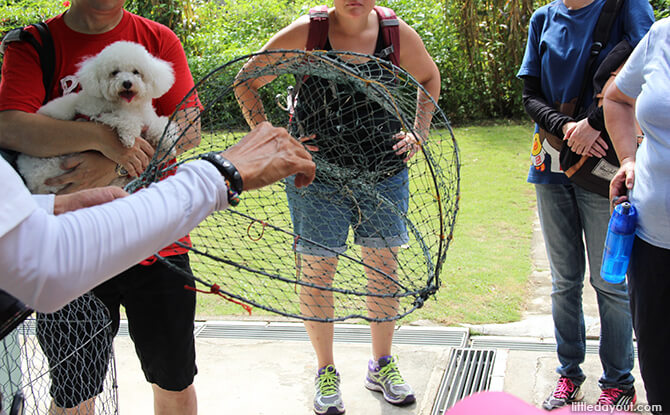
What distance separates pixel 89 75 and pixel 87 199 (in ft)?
2.50

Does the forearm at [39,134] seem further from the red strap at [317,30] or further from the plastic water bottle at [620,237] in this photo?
the plastic water bottle at [620,237]

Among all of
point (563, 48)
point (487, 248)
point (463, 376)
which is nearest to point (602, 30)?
point (563, 48)

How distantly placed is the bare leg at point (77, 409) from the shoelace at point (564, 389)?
1.95m

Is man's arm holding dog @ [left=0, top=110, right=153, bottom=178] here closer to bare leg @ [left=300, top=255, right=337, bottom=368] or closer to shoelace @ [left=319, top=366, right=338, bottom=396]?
bare leg @ [left=300, top=255, right=337, bottom=368]

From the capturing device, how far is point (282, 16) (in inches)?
450

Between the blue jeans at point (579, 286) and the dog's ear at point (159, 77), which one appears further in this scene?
the blue jeans at point (579, 286)

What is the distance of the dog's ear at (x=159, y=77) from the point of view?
2068mm

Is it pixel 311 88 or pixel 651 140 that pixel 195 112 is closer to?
pixel 311 88

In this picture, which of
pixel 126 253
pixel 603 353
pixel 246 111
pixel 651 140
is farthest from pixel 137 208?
pixel 603 353

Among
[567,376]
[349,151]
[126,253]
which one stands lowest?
[567,376]

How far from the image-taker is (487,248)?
4.81m

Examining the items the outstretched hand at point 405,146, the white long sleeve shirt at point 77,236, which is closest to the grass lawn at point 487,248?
the outstretched hand at point 405,146

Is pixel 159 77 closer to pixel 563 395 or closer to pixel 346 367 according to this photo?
pixel 346 367

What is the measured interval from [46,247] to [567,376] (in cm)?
240
